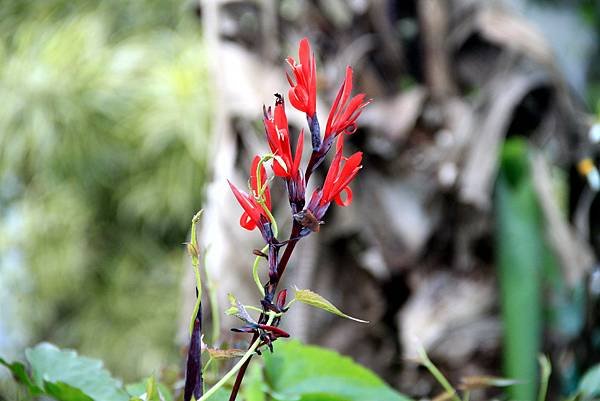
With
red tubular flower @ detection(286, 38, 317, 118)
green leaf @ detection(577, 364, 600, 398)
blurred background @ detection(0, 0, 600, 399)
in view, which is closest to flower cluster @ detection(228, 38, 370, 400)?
red tubular flower @ detection(286, 38, 317, 118)

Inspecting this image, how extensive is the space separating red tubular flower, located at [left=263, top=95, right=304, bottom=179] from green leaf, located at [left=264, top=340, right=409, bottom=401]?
0.32ft

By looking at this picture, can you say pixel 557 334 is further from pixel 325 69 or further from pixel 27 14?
pixel 27 14

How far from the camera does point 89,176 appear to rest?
2.28 metres

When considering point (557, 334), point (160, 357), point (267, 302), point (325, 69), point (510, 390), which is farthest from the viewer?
point (160, 357)

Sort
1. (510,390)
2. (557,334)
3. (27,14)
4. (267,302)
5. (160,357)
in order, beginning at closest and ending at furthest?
1. (267,302)
2. (510,390)
3. (557,334)
4. (160,357)
5. (27,14)

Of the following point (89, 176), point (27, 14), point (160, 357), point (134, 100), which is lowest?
point (160, 357)

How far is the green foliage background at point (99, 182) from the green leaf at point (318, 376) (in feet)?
6.04

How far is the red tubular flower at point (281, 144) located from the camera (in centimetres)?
16

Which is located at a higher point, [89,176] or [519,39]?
[519,39]

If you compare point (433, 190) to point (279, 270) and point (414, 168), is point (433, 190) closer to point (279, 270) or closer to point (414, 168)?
point (414, 168)

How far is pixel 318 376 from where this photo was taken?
9.8 inches

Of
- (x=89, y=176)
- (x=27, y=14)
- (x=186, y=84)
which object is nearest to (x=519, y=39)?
(x=186, y=84)

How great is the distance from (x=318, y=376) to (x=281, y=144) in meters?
0.11

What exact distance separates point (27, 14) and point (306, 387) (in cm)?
262
